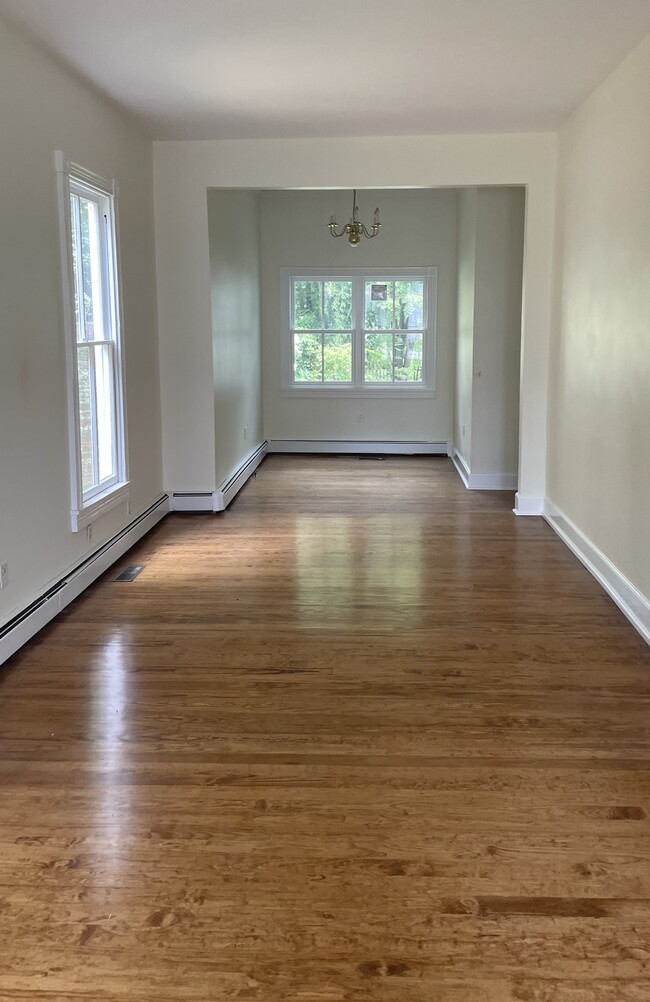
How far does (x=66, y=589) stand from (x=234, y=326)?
12.6 ft

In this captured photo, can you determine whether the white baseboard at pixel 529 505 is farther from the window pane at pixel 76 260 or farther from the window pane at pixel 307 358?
the window pane at pixel 307 358

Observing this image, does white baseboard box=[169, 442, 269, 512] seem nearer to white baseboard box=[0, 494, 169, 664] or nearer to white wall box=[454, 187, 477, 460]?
white baseboard box=[0, 494, 169, 664]

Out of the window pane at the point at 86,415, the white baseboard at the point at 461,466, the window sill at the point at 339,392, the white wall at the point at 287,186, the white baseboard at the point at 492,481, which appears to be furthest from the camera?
the window sill at the point at 339,392

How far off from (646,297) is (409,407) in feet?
18.9

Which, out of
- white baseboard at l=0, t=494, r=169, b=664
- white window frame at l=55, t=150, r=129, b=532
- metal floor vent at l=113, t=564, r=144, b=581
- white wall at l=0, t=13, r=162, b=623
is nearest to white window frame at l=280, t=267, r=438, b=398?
white baseboard at l=0, t=494, r=169, b=664

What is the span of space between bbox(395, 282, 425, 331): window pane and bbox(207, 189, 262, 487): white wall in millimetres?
1579

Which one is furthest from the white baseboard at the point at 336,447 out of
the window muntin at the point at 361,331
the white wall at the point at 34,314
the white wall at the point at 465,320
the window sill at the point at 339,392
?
the white wall at the point at 34,314

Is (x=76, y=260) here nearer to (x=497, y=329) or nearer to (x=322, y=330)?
(x=497, y=329)

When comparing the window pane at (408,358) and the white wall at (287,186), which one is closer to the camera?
the white wall at (287,186)

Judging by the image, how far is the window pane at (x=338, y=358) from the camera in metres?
9.74

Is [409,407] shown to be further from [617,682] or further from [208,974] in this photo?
[208,974]

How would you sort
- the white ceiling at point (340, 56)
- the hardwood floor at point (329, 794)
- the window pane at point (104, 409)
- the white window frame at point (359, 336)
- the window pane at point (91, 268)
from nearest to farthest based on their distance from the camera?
the hardwood floor at point (329, 794)
the white ceiling at point (340, 56)
the window pane at point (91, 268)
the window pane at point (104, 409)
the white window frame at point (359, 336)

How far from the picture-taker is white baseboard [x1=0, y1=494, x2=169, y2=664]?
147 inches

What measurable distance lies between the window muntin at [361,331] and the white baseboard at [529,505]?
3428 mm
